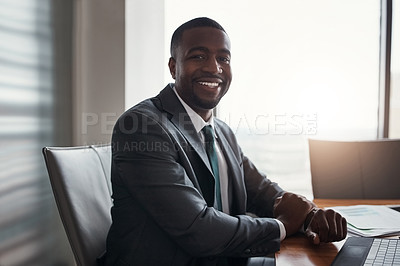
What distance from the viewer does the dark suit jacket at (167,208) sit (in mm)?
1119

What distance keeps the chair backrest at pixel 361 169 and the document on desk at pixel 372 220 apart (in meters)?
0.59

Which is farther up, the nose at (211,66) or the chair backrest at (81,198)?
the nose at (211,66)

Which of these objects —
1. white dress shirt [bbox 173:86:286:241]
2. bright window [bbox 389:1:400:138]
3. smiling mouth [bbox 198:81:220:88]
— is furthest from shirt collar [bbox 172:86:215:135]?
bright window [bbox 389:1:400:138]

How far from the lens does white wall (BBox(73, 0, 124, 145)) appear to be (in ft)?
7.36

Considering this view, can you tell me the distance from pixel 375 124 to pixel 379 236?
196 cm

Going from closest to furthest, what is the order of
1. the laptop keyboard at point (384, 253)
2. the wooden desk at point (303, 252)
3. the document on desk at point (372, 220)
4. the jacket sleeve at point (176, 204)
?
the laptop keyboard at point (384, 253), the wooden desk at point (303, 252), the jacket sleeve at point (176, 204), the document on desk at point (372, 220)

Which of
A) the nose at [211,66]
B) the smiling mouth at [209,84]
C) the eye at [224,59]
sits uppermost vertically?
the eye at [224,59]

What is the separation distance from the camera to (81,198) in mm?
1183

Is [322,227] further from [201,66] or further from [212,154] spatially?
[201,66]

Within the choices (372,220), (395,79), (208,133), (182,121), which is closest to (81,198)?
(182,121)

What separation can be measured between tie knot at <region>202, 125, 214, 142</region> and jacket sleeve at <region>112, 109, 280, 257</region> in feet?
0.90

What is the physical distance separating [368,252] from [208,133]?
2.43 feet

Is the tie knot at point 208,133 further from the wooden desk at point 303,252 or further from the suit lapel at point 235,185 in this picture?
the wooden desk at point 303,252

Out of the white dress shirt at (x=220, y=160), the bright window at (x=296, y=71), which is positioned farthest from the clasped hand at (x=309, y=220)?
the bright window at (x=296, y=71)
